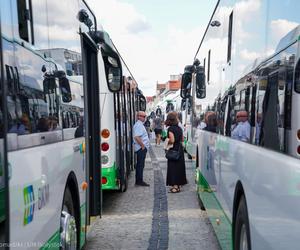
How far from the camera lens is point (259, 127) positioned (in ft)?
10.4

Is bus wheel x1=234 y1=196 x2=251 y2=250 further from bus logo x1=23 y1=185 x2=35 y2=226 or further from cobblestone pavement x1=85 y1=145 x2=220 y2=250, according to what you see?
cobblestone pavement x1=85 y1=145 x2=220 y2=250

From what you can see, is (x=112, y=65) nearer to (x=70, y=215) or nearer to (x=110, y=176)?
(x=110, y=176)

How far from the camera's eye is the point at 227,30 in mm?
5113

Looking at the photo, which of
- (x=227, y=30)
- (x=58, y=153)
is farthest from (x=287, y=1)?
(x=227, y=30)

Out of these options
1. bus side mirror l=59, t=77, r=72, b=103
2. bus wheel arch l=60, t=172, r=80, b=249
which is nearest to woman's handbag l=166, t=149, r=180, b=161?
bus wheel arch l=60, t=172, r=80, b=249

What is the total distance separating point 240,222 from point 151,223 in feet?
12.3

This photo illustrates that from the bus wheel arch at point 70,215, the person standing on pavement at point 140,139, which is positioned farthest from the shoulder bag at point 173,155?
the bus wheel arch at point 70,215

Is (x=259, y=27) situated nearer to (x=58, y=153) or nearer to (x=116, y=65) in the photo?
(x=58, y=153)

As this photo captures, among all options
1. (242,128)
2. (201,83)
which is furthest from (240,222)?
(201,83)

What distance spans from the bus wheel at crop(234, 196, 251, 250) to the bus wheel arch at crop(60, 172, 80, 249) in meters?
1.48

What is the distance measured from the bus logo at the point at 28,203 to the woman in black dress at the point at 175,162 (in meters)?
7.20

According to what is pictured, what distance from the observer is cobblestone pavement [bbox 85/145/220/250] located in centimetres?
631

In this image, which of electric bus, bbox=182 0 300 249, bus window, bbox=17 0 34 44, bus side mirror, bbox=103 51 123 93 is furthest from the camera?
bus side mirror, bbox=103 51 123 93

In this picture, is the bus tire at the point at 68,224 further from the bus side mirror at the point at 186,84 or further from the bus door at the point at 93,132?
the bus side mirror at the point at 186,84
